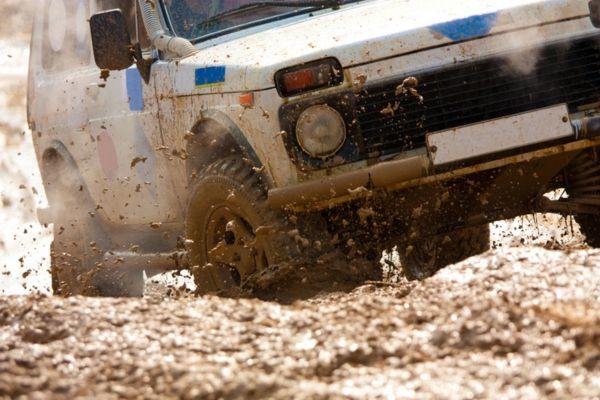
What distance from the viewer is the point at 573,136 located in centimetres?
A: 432

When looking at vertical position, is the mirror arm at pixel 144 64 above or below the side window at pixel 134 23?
below

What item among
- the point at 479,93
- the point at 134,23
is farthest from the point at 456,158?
the point at 134,23

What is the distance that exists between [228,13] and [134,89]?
73 cm

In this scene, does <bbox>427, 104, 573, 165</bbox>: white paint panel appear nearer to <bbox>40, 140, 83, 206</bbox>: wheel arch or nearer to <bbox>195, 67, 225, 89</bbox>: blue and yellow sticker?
<bbox>195, 67, 225, 89</bbox>: blue and yellow sticker

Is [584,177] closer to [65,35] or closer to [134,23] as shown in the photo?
[134,23]

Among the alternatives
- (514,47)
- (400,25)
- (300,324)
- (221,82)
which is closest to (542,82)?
(514,47)

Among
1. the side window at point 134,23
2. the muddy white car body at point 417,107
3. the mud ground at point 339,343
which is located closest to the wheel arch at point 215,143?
the muddy white car body at point 417,107

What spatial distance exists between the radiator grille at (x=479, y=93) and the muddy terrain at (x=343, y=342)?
79 cm

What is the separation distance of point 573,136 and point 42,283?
616cm

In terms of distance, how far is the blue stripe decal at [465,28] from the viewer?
4320 millimetres

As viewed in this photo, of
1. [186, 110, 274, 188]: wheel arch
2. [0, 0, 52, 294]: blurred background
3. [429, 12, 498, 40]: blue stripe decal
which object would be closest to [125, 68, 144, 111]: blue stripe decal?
[186, 110, 274, 188]: wheel arch

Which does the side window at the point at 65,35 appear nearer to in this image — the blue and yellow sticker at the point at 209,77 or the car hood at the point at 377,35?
the blue and yellow sticker at the point at 209,77

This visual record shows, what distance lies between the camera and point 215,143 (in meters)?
4.82

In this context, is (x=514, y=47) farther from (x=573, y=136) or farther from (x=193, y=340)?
(x=193, y=340)
